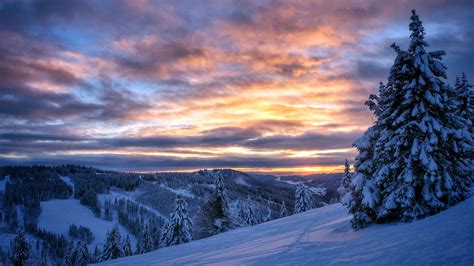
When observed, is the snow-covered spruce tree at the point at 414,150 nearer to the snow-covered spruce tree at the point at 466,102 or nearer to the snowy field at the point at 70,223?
the snow-covered spruce tree at the point at 466,102

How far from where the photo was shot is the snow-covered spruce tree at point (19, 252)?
50.9 meters

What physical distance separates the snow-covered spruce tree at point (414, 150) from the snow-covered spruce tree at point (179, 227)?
3036 centimetres

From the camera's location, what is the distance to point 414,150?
12133 millimetres

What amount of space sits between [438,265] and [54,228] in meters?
224

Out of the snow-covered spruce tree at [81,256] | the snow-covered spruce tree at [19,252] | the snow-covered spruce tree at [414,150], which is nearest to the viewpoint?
the snow-covered spruce tree at [414,150]

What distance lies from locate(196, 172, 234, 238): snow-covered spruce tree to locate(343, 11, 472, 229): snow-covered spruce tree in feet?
72.2

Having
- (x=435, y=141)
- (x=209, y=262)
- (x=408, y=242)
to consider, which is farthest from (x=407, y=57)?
(x=209, y=262)

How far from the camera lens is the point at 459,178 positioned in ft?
39.5

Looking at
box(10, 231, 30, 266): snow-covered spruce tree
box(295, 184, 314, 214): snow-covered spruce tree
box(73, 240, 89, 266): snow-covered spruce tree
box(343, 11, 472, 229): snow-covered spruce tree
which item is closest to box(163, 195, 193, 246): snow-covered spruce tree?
box(295, 184, 314, 214): snow-covered spruce tree

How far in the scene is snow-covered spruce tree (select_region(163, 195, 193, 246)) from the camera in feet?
129

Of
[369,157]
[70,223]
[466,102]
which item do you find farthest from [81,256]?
[70,223]

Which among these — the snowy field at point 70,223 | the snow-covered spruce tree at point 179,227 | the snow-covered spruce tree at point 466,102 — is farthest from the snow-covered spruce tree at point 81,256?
the snowy field at point 70,223

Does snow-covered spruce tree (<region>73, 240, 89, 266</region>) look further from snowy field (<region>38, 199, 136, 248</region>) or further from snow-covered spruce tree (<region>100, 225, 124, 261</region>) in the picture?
snowy field (<region>38, 199, 136, 248</region>)

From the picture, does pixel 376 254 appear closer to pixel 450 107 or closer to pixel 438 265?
pixel 438 265
